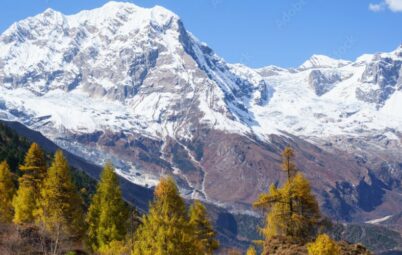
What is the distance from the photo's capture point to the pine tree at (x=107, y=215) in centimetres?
7212

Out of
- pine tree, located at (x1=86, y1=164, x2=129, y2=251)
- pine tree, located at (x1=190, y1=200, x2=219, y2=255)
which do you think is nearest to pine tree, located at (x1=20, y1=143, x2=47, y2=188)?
pine tree, located at (x1=86, y1=164, x2=129, y2=251)

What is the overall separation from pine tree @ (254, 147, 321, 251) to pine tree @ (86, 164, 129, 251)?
1986 cm

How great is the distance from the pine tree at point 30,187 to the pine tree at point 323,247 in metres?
37.3

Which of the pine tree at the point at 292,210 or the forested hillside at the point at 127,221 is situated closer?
the forested hillside at the point at 127,221

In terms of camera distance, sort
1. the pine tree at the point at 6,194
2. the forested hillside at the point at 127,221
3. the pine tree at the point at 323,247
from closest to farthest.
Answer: the pine tree at the point at 323,247 → the forested hillside at the point at 127,221 → the pine tree at the point at 6,194

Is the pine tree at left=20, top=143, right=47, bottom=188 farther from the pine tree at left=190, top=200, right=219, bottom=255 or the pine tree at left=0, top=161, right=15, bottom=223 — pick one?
the pine tree at left=190, top=200, right=219, bottom=255

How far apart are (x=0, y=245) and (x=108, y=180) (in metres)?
15.9

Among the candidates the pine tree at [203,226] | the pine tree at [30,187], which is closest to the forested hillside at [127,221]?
the pine tree at [203,226]

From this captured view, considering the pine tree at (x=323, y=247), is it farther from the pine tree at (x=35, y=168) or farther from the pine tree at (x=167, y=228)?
the pine tree at (x=35, y=168)

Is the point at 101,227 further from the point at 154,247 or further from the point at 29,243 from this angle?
the point at 154,247

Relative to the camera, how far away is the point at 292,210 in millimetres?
59281

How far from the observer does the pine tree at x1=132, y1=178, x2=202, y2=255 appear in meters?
55.3

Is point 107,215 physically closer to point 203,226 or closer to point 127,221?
point 127,221

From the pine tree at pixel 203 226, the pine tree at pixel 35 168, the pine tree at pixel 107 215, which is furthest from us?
the pine tree at pixel 35 168
